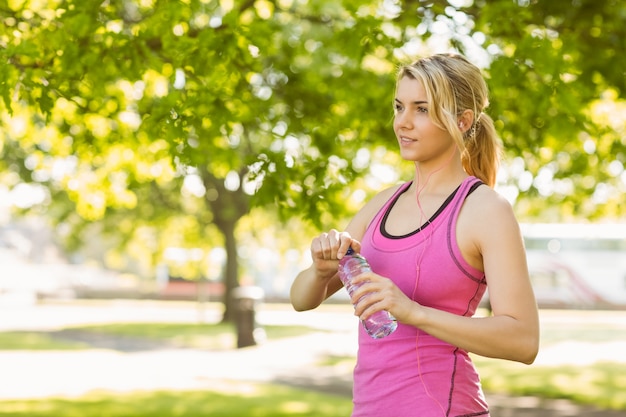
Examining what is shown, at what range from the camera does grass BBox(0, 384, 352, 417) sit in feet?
34.4

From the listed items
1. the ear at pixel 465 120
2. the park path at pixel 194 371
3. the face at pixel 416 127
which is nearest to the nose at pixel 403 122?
the face at pixel 416 127

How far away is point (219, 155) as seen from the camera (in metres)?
8.23

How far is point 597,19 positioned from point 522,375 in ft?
28.3

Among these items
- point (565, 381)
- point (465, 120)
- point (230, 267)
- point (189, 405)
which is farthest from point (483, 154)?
point (230, 267)

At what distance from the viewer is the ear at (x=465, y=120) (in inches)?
99.9

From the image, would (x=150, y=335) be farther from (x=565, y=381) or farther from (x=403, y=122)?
(x=403, y=122)

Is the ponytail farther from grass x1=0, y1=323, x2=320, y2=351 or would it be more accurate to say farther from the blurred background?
grass x1=0, y1=323, x2=320, y2=351

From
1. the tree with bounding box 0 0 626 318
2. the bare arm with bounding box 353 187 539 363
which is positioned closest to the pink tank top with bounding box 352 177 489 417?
the bare arm with bounding box 353 187 539 363

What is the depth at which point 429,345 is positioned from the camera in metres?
2.41

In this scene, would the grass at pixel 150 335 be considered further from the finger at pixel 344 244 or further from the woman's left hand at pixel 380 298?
the woman's left hand at pixel 380 298

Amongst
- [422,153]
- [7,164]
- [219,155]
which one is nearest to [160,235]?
[7,164]

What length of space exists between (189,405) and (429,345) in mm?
9194

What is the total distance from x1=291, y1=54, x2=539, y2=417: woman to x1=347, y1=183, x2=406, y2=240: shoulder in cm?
10

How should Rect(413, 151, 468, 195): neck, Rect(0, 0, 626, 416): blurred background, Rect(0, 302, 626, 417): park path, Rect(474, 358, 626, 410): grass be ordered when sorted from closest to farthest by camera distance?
1. Rect(413, 151, 468, 195): neck
2. Rect(0, 0, 626, 416): blurred background
3. Rect(0, 302, 626, 417): park path
4. Rect(474, 358, 626, 410): grass
